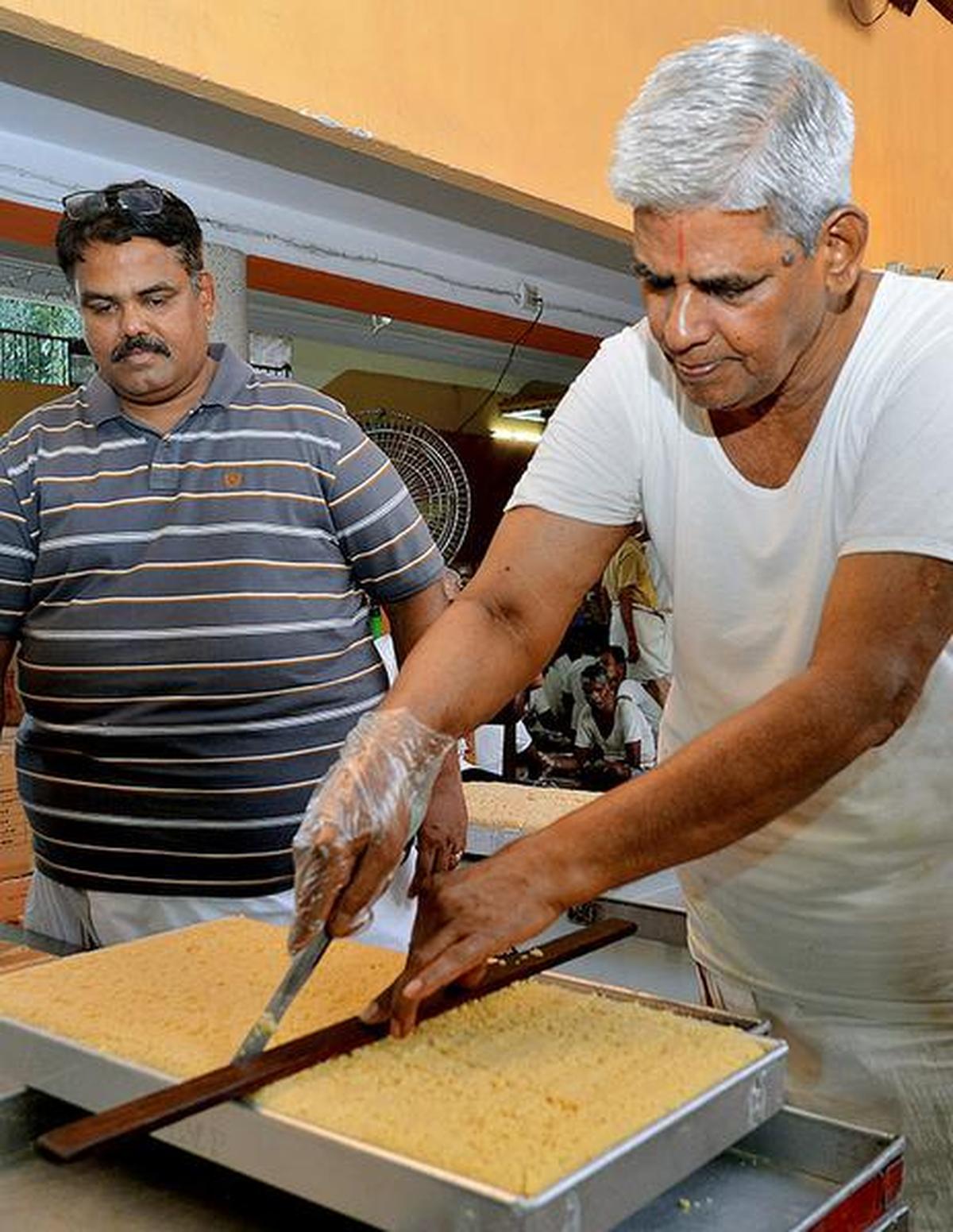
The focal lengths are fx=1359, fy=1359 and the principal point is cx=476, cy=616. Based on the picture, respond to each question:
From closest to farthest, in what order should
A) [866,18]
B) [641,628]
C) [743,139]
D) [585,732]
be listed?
[743,139] → [866,18] → [585,732] → [641,628]

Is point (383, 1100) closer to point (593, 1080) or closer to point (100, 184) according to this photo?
point (593, 1080)

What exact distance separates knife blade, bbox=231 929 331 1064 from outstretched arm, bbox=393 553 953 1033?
0.28 ft

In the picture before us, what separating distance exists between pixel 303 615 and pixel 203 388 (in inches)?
15.6

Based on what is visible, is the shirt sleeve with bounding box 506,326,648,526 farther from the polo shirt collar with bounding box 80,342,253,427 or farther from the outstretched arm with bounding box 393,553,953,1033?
the polo shirt collar with bounding box 80,342,253,427

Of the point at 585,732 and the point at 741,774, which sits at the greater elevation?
the point at 741,774

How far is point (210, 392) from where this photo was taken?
2033 mm

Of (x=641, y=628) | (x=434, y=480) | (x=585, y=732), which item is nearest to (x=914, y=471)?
(x=434, y=480)

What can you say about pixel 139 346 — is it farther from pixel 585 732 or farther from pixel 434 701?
pixel 585 732

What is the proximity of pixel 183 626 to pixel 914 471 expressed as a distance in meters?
1.06

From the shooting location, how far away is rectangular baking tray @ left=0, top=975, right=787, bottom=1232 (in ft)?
2.74

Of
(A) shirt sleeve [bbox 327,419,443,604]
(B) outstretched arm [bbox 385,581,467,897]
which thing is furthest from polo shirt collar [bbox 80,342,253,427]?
(B) outstretched arm [bbox 385,581,467,897]

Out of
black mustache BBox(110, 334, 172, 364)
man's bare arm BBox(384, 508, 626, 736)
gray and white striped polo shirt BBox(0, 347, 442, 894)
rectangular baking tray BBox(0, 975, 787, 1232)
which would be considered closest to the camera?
rectangular baking tray BBox(0, 975, 787, 1232)

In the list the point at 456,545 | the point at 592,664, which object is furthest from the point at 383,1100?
the point at 592,664

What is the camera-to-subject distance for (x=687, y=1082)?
998 mm
